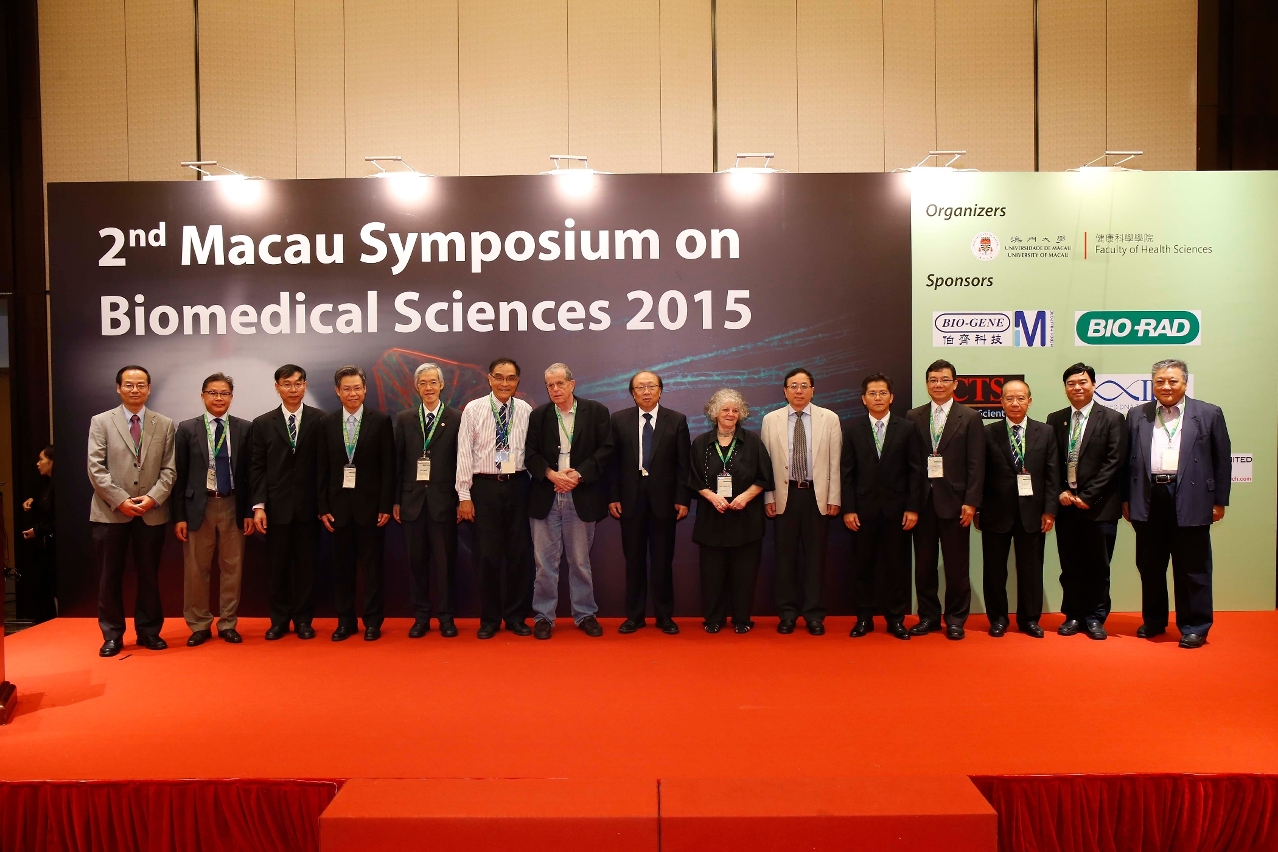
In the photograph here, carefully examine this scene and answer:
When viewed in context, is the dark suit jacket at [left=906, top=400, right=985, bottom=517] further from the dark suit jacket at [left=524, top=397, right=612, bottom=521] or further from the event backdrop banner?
the dark suit jacket at [left=524, top=397, right=612, bottom=521]

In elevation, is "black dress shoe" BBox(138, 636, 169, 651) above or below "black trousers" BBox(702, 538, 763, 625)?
below

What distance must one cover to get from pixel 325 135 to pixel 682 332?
329 centimetres

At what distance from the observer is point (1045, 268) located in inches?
213

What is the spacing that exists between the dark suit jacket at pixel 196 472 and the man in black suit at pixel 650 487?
7.29 feet

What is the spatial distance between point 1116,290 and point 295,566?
5.61 meters

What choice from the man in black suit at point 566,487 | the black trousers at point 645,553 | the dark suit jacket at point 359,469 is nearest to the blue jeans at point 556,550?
the man in black suit at point 566,487

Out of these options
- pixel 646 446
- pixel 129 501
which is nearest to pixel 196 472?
pixel 129 501

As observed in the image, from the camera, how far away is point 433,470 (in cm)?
480

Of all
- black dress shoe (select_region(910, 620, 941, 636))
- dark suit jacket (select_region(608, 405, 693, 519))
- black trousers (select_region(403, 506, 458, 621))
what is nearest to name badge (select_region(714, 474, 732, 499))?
dark suit jacket (select_region(608, 405, 693, 519))

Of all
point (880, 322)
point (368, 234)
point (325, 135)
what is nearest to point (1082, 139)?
point (880, 322)

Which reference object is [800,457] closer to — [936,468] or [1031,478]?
[936,468]

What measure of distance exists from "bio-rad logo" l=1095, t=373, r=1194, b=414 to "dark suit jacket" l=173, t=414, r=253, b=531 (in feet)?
18.0

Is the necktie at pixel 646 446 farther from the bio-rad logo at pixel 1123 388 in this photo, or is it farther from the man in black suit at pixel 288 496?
the bio-rad logo at pixel 1123 388

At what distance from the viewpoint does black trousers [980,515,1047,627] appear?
4719 mm
